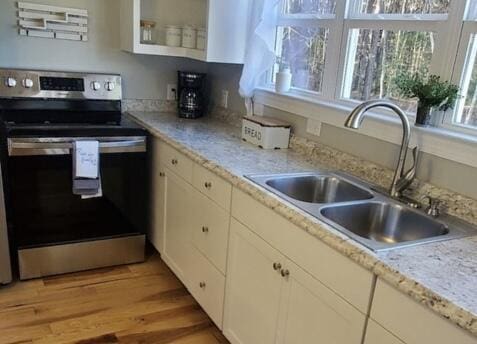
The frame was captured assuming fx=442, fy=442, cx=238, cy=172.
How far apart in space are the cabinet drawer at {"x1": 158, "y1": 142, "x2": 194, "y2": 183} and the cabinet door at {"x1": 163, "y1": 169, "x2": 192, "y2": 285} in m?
0.03

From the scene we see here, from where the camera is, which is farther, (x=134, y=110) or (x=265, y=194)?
(x=134, y=110)

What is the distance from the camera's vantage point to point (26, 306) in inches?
89.4

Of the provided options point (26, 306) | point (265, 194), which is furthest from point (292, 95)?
point (26, 306)

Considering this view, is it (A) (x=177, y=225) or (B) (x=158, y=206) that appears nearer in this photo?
(A) (x=177, y=225)

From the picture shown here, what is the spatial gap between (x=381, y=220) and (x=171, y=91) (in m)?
2.01

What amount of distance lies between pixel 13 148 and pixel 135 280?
992 mm

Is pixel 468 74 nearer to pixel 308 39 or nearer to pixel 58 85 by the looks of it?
pixel 308 39

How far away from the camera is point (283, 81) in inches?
95.0

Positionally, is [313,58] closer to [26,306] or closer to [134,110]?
[134,110]

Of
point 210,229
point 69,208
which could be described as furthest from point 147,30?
point 210,229

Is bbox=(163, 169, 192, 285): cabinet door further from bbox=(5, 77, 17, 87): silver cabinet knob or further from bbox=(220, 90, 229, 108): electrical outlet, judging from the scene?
bbox=(5, 77, 17, 87): silver cabinet knob

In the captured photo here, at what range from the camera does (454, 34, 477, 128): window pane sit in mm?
1593

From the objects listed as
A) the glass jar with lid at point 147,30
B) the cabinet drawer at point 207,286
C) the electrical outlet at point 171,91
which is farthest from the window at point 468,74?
the electrical outlet at point 171,91

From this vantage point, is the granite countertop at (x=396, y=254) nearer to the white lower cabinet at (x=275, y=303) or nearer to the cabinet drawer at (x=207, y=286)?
the white lower cabinet at (x=275, y=303)
